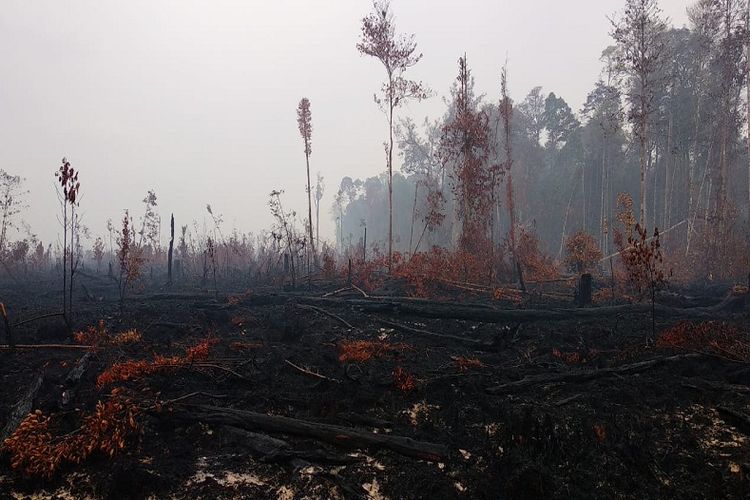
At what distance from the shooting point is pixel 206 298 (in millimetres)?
12828

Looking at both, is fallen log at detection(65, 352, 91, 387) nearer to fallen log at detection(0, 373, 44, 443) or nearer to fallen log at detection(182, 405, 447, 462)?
fallen log at detection(0, 373, 44, 443)

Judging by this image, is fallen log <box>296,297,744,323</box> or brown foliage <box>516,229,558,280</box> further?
brown foliage <box>516,229,558,280</box>

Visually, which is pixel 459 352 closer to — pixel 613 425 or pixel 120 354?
pixel 613 425

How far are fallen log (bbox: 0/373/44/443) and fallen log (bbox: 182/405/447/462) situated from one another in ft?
5.13

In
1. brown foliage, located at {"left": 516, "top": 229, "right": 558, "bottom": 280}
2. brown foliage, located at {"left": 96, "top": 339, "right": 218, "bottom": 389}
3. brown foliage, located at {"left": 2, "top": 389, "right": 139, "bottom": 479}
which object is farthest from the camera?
brown foliage, located at {"left": 516, "top": 229, "right": 558, "bottom": 280}

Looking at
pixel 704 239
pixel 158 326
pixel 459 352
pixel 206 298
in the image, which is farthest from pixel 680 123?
pixel 158 326

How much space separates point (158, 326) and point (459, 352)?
6.19 meters

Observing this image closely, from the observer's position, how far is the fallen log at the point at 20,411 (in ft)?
13.1

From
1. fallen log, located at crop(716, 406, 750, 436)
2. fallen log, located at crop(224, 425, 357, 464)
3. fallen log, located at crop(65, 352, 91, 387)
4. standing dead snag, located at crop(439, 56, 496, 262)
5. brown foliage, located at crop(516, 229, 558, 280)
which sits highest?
standing dead snag, located at crop(439, 56, 496, 262)

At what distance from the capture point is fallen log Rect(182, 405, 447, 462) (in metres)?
3.87

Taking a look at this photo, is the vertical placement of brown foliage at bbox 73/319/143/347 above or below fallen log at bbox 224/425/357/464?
above

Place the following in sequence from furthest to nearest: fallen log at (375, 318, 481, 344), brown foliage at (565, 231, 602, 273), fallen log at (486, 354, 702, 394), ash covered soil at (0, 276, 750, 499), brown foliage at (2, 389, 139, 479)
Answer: brown foliage at (565, 231, 602, 273) < fallen log at (375, 318, 481, 344) < fallen log at (486, 354, 702, 394) < brown foliage at (2, 389, 139, 479) < ash covered soil at (0, 276, 750, 499)

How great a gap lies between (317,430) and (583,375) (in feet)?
12.1

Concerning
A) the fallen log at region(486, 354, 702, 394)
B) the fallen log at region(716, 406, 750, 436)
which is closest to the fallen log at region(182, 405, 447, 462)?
the fallen log at region(486, 354, 702, 394)
